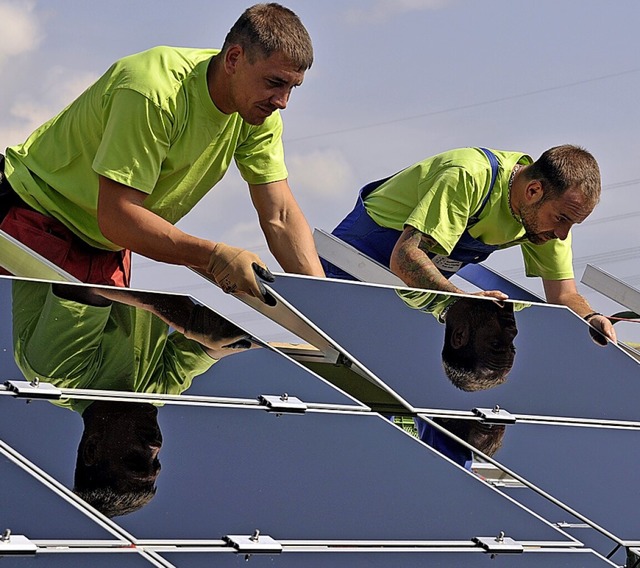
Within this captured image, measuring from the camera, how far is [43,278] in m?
4.24

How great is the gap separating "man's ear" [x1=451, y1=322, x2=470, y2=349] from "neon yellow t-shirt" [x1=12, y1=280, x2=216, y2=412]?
1366 millimetres

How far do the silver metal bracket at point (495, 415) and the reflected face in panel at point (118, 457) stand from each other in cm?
149

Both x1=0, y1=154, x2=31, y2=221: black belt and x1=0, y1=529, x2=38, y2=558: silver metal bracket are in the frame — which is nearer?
x1=0, y1=529, x2=38, y2=558: silver metal bracket

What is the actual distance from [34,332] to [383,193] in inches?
116

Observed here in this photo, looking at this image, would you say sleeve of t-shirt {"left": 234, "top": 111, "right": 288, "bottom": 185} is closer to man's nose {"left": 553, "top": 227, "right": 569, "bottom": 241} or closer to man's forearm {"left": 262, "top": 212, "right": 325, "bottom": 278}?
man's forearm {"left": 262, "top": 212, "right": 325, "bottom": 278}

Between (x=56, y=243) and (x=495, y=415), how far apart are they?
1.82m

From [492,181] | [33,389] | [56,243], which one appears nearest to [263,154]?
[56,243]

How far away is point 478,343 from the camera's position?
4.99 meters

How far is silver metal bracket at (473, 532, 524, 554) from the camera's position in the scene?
3.58 meters

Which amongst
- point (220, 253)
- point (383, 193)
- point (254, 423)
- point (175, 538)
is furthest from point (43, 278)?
point (383, 193)

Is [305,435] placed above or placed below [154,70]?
below

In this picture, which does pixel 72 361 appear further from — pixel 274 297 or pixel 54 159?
pixel 54 159

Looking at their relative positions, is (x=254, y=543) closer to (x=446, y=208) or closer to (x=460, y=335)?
(x=460, y=335)

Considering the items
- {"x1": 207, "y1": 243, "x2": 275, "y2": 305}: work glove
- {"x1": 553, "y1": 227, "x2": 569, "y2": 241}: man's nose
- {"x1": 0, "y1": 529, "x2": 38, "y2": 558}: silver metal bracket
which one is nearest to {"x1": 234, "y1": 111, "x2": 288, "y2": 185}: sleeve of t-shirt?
{"x1": 207, "y1": 243, "x2": 275, "y2": 305}: work glove
